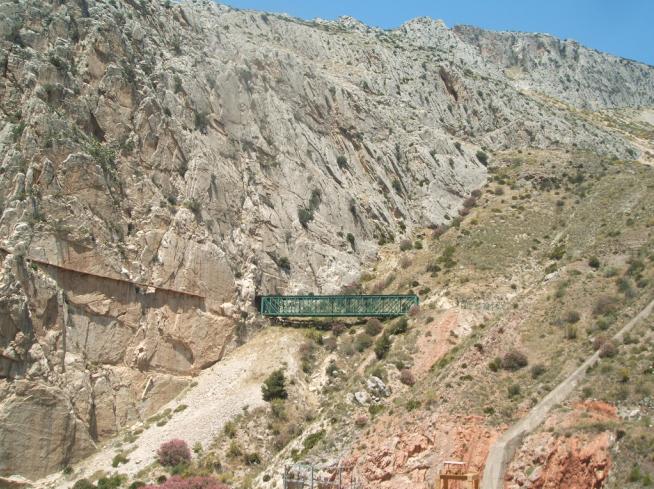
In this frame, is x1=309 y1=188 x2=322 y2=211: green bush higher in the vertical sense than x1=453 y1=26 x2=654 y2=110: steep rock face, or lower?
lower

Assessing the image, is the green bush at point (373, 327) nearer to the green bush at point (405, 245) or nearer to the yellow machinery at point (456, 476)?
the green bush at point (405, 245)

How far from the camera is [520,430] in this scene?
97.0ft

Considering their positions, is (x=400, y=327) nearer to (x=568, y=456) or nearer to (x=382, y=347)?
(x=382, y=347)

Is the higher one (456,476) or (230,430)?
(456,476)

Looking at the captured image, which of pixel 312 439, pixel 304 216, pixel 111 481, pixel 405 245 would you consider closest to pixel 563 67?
pixel 405 245

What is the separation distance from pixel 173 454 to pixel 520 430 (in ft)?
55.7

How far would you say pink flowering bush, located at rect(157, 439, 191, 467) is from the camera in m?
36.6

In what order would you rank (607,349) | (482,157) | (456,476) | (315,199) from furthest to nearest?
1. (482,157)
2. (315,199)
3. (607,349)
4. (456,476)

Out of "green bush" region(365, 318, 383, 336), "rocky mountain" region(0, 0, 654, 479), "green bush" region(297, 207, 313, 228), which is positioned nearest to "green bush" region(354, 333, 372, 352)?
"green bush" region(365, 318, 383, 336)

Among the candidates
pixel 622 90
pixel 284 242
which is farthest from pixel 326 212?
pixel 622 90

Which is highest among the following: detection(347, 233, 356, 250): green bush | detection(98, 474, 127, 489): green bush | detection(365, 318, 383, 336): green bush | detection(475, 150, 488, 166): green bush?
detection(475, 150, 488, 166): green bush

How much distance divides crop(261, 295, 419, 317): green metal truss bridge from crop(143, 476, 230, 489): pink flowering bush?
1507 centimetres

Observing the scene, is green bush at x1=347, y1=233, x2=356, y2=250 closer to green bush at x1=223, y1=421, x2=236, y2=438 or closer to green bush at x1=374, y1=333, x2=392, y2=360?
green bush at x1=374, y1=333, x2=392, y2=360

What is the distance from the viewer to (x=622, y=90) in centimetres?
14512
